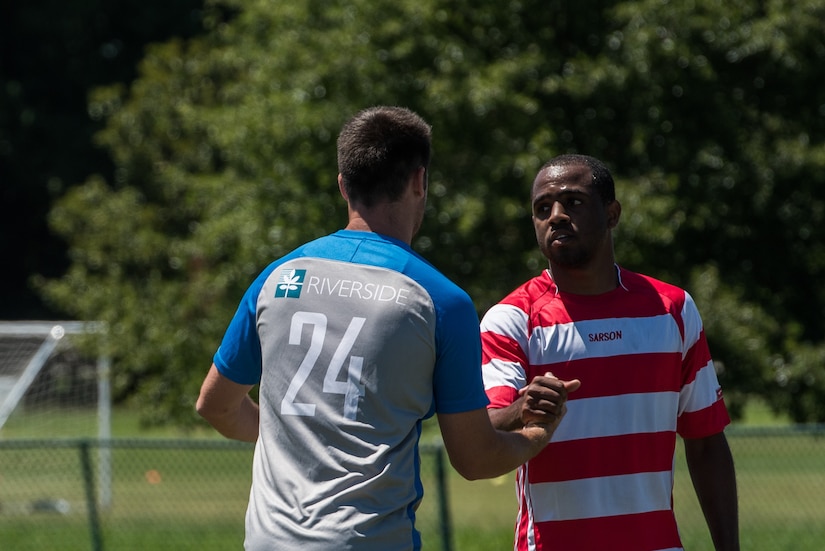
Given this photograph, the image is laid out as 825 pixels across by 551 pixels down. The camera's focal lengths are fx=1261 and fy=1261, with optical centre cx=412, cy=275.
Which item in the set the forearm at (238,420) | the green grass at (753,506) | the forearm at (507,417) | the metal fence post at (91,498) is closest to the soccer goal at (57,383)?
Answer: the green grass at (753,506)

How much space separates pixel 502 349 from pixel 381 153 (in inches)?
33.2

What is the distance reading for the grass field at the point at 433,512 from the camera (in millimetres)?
11211

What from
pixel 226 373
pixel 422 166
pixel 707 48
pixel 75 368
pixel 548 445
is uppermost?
pixel 707 48

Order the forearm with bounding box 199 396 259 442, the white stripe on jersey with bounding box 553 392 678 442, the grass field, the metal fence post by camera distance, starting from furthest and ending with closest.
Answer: the grass field → the metal fence post → the white stripe on jersey with bounding box 553 392 678 442 → the forearm with bounding box 199 396 259 442

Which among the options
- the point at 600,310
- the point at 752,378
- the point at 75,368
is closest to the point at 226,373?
the point at 600,310

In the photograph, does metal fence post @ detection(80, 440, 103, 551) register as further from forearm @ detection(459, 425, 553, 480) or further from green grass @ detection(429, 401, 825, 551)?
Result: forearm @ detection(459, 425, 553, 480)

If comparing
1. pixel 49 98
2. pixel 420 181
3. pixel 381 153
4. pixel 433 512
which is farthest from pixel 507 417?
pixel 49 98

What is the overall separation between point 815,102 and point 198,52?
633 inches

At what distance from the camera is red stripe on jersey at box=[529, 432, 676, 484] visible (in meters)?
3.80

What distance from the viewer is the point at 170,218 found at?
25.2m

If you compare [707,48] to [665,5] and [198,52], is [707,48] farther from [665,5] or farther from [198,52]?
[198,52]

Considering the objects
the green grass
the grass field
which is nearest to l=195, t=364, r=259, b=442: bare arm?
the grass field

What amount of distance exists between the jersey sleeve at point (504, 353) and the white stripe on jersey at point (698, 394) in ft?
1.82

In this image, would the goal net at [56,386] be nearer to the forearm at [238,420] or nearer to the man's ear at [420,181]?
the forearm at [238,420]
